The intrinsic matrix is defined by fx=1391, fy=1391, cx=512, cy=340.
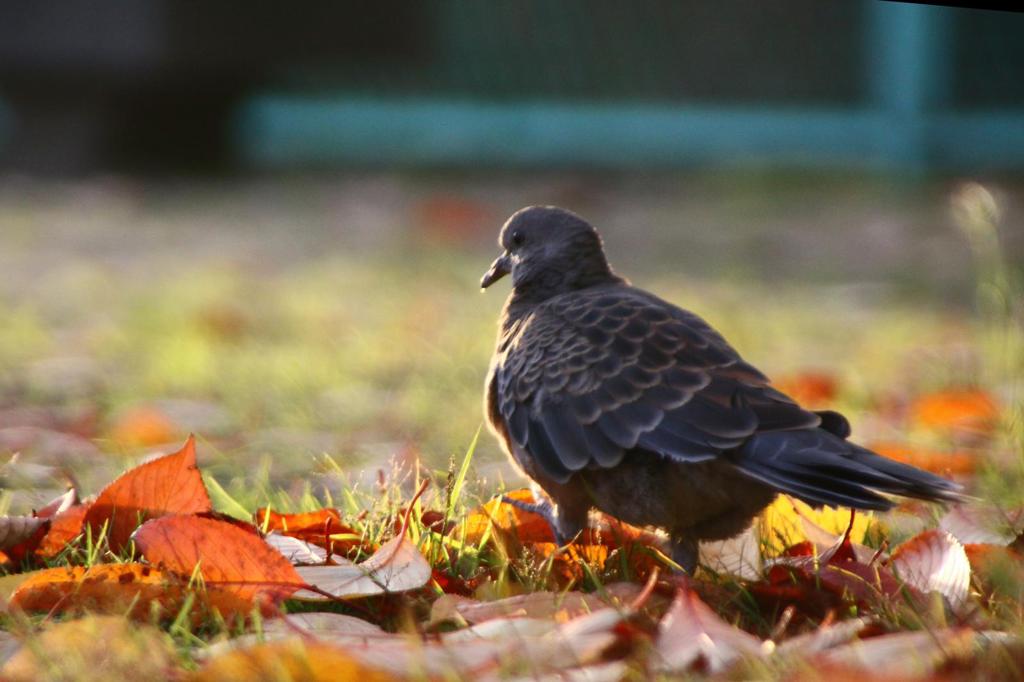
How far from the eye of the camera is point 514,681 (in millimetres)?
1761

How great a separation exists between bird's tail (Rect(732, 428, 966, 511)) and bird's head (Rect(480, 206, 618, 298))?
2.89 feet

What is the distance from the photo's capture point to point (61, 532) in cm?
246

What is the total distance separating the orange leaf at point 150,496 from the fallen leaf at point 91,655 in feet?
1.65

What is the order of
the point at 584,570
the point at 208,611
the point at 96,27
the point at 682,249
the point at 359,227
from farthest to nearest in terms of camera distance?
the point at 96,27, the point at 359,227, the point at 682,249, the point at 584,570, the point at 208,611

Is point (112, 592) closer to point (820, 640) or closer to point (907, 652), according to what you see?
point (820, 640)

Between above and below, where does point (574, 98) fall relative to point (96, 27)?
below

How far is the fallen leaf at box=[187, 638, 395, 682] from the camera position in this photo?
1716 millimetres

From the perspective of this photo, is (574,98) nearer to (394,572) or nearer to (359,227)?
(359,227)

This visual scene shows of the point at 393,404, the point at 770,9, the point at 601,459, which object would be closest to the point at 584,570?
the point at 601,459

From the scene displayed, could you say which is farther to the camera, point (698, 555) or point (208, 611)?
point (698, 555)

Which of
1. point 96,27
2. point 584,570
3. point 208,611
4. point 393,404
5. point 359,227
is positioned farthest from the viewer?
point 96,27

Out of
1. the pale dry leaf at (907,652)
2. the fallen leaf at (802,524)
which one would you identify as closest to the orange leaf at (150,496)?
the fallen leaf at (802,524)

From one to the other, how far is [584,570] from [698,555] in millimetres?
295

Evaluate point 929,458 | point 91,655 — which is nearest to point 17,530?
point 91,655
